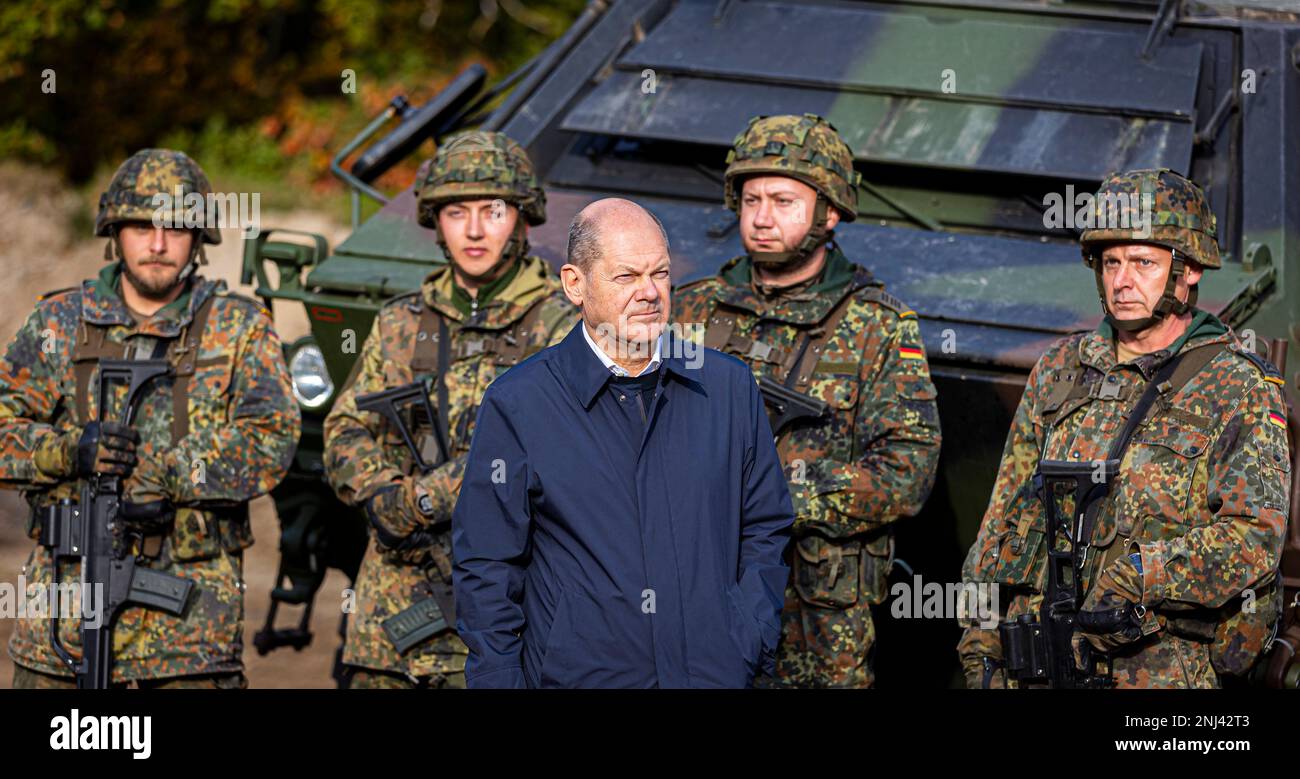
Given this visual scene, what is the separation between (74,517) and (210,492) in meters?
0.37

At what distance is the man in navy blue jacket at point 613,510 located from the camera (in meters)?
3.75

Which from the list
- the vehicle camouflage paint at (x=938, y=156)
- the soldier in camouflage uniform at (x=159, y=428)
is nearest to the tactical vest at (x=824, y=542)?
the vehicle camouflage paint at (x=938, y=156)

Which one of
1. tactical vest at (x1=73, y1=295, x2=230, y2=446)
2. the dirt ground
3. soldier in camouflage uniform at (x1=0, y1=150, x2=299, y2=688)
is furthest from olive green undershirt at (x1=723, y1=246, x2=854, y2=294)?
the dirt ground

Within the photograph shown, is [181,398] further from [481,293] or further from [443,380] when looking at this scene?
[481,293]

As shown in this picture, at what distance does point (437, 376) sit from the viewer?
5.56 metres

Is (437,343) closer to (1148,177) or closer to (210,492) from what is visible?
(210,492)

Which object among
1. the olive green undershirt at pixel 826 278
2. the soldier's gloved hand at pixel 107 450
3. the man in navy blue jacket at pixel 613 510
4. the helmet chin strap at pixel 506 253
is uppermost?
the helmet chin strap at pixel 506 253

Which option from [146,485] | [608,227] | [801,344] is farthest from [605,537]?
[146,485]

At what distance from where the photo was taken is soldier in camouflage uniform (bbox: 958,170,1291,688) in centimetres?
444

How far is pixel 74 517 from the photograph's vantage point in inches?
214

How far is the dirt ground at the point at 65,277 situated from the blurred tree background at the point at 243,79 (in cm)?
43

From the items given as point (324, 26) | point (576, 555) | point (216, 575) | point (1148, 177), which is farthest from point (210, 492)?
point (324, 26)

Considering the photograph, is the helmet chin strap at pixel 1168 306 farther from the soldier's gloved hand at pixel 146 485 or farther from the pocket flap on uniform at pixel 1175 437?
the soldier's gloved hand at pixel 146 485

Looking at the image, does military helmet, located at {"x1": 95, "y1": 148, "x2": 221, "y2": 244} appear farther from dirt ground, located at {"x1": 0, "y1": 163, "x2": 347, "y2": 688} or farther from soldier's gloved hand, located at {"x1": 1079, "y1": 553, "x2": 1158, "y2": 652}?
dirt ground, located at {"x1": 0, "y1": 163, "x2": 347, "y2": 688}
